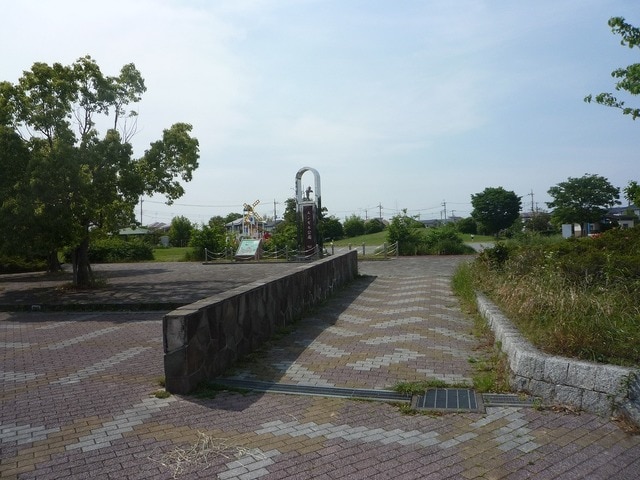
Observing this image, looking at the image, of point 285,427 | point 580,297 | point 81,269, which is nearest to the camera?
point 285,427

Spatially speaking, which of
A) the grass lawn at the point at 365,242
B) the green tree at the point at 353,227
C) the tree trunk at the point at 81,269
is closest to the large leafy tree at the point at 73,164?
the tree trunk at the point at 81,269

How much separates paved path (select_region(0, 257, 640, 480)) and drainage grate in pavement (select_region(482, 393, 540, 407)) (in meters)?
0.12

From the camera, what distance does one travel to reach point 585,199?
190 feet

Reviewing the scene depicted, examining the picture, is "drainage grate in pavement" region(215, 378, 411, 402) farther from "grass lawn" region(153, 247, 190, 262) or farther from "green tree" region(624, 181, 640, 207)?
"grass lawn" region(153, 247, 190, 262)

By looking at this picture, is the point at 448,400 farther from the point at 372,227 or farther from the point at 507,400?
the point at 372,227

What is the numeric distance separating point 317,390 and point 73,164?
1056 cm

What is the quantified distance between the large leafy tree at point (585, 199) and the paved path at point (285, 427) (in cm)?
5461

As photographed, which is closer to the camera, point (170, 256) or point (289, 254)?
point (289, 254)

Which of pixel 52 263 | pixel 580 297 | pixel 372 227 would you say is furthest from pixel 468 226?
pixel 580 297

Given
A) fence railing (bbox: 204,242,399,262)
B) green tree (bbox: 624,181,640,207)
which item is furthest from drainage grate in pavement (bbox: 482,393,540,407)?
fence railing (bbox: 204,242,399,262)

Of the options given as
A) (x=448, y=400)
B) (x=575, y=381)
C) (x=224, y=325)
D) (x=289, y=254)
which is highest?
(x=289, y=254)

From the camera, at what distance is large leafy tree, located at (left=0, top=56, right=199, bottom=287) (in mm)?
13477

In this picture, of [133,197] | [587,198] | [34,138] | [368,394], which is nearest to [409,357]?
[368,394]

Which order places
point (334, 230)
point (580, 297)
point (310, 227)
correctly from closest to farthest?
point (580, 297) < point (310, 227) < point (334, 230)
